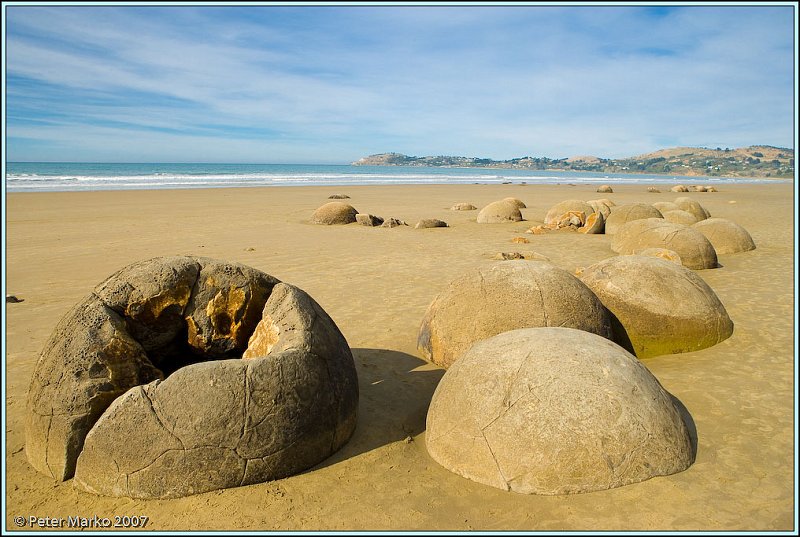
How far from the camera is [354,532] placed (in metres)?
3.57

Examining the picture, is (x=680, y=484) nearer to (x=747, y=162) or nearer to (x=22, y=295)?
(x=22, y=295)

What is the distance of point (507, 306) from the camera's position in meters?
5.69

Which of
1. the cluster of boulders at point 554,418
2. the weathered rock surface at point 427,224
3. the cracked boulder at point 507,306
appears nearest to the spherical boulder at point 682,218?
the weathered rock surface at point 427,224

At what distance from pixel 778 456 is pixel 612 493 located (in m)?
1.74

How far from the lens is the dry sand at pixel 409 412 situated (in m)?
3.64

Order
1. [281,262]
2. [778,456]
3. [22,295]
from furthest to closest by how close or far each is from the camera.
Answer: [281,262] → [22,295] → [778,456]

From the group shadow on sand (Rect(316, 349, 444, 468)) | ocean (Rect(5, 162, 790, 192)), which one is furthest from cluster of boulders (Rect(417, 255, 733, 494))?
ocean (Rect(5, 162, 790, 192))

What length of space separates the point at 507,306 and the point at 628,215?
12.2m

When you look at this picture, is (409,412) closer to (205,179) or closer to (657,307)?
(657,307)

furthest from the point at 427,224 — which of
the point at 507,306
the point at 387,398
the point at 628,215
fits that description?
the point at 387,398

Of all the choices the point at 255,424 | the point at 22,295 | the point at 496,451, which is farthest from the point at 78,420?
the point at 22,295

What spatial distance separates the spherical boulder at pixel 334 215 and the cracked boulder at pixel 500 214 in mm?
4956

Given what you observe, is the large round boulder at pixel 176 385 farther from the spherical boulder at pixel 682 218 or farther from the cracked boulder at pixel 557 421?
the spherical boulder at pixel 682 218

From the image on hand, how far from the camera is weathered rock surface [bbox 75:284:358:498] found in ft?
12.2
